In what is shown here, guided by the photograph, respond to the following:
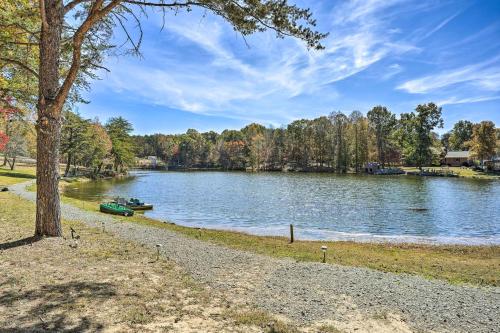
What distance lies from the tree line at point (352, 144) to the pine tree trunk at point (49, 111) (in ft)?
316

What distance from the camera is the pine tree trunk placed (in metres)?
11.1

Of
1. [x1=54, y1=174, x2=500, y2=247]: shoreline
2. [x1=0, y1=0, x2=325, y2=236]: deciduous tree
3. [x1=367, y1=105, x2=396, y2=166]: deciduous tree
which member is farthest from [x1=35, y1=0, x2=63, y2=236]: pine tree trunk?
[x1=367, y1=105, x2=396, y2=166]: deciduous tree

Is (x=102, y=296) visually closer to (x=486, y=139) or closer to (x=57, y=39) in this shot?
(x=57, y=39)

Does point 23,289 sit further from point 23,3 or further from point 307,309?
point 23,3

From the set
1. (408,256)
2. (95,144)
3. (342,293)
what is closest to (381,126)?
(95,144)

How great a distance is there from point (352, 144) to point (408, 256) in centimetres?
9349

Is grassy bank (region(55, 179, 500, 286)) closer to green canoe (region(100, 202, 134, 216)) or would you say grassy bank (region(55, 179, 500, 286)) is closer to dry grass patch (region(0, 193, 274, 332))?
dry grass patch (region(0, 193, 274, 332))

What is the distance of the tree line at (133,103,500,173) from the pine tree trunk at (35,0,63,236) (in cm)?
9644

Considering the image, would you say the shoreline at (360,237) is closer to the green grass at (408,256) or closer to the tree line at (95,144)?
the green grass at (408,256)

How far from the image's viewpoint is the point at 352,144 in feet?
352

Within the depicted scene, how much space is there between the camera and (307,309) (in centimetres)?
805

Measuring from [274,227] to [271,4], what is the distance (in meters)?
20.2

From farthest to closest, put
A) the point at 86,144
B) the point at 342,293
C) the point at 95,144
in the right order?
the point at 95,144
the point at 86,144
the point at 342,293

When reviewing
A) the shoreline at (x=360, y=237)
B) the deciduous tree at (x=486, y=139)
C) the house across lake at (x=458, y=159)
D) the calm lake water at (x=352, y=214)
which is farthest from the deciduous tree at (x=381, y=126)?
the shoreline at (x=360, y=237)
